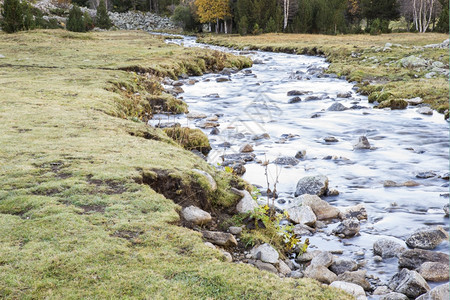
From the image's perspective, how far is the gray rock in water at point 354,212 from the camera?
7.62m

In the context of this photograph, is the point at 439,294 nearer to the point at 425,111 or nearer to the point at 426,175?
the point at 426,175

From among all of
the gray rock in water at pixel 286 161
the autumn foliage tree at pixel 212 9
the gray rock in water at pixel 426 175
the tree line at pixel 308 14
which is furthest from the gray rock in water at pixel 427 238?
the autumn foliage tree at pixel 212 9

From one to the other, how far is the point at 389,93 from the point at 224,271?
51.7ft

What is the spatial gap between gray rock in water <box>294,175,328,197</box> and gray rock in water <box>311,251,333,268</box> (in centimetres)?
278

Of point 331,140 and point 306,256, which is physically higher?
point 331,140

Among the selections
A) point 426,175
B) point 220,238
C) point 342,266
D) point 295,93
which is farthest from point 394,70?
point 220,238

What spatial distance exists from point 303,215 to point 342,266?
169cm

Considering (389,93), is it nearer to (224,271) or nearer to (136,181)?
(136,181)

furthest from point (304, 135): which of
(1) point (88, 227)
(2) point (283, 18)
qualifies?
(2) point (283, 18)

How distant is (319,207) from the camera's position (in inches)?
305

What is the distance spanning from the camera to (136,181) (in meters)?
6.69

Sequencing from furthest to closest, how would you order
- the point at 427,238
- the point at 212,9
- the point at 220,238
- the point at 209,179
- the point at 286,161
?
the point at 212,9 < the point at 286,161 < the point at 209,179 < the point at 427,238 < the point at 220,238

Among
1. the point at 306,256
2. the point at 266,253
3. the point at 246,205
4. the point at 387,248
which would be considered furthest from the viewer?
the point at 246,205

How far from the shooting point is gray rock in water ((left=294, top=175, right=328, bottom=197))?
28.2 ft
